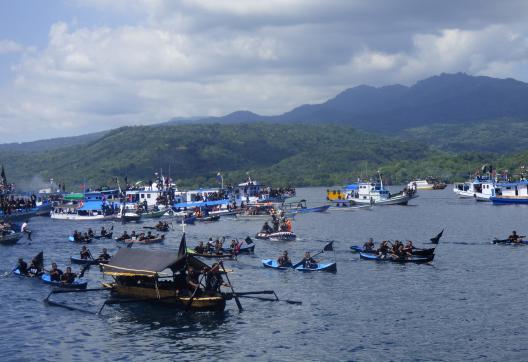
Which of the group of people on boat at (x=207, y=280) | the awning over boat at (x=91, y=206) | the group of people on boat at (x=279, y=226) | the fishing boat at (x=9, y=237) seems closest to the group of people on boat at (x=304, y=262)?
the group of people on boat at (x=207, y=280)

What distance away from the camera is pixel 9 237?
8456cm

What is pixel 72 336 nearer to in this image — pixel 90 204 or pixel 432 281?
pixel 432 281

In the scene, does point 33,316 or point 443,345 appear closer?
point 443,345

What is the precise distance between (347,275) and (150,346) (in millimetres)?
25003

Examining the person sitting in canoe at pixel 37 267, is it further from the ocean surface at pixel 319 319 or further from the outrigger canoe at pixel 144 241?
the outrigger canoe at pixel 144 241

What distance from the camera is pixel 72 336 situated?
4041cm

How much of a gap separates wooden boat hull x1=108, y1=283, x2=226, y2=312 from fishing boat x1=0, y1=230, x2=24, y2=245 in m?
41.5

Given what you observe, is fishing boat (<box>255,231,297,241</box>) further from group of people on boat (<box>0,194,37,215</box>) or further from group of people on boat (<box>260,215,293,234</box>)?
group of people on boat (<box>0,194,37,215</box>)

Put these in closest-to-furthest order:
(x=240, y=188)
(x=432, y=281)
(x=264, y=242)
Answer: (x=432, y=281)
(x=264, y=242)
(x=240, y=188)

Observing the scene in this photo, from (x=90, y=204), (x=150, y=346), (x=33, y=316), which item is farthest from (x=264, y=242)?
(x=90, y=204)

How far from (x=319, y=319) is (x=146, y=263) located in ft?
40.9

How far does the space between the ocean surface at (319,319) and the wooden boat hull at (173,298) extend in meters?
0.70

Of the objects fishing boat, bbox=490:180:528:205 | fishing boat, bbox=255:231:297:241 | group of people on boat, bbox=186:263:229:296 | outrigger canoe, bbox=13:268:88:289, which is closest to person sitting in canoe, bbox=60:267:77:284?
outrigger canoe, bbox=13:268:88:289

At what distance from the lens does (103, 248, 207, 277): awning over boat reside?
44062 millimetres
